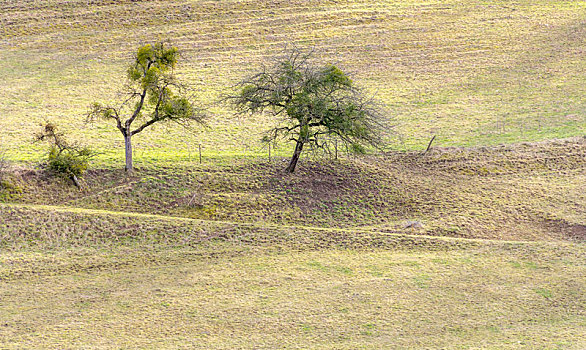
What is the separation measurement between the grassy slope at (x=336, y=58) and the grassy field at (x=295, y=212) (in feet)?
0.89

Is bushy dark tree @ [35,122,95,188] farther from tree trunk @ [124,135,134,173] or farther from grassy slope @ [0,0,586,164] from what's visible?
grassy slope @ [0,0,586,164]

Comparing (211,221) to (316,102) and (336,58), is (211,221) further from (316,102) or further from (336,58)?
(336,58)

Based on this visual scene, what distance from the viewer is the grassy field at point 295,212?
23281mm

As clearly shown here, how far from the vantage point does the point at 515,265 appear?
28.6 metres

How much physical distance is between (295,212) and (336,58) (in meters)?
29.0

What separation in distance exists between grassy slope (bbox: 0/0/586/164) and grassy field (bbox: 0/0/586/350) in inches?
10.7

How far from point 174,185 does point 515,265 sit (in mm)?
18752

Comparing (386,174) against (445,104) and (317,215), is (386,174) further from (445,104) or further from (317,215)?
(445,104)

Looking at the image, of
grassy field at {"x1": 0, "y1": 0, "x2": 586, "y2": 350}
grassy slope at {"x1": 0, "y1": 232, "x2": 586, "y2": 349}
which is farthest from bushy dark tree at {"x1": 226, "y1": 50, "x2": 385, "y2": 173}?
grassy slope at {"x1": 0, "y1": 232, "x2": 586, "y2": 349}

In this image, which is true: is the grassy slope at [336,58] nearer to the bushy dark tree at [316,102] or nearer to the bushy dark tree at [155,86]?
the bushy dark tree at [155,86]

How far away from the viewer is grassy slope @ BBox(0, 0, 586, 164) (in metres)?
44.4

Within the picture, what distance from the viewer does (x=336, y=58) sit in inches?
2327

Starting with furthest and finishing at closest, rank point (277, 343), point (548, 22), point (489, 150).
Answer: point (548, 22) → point (489, 150) → point (277, 343)

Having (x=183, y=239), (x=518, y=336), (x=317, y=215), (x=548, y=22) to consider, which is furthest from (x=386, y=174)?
(x=548, y=22)
